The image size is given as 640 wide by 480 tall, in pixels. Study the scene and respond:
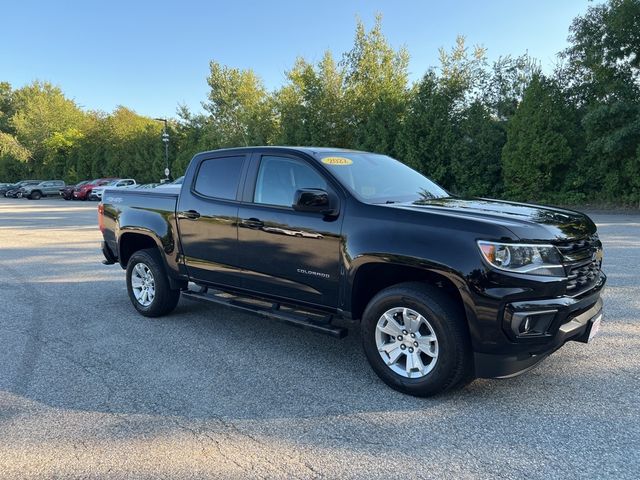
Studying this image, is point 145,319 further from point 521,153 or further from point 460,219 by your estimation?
point 521,153

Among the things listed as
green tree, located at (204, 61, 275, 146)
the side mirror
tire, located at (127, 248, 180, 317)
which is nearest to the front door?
the side mirror

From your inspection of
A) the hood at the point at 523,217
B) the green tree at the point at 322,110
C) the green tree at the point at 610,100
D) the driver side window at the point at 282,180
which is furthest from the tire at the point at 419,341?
the green tree at the point at 322,110

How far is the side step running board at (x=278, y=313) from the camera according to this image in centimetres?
417

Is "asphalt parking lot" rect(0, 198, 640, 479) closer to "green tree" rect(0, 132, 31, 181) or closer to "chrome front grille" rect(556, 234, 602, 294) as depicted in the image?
"chrome front grille" rect(556, 234, 602, 294)

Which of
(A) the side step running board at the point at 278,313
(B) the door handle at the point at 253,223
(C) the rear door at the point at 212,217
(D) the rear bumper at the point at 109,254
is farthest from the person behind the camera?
(D) the rear bumper at the point at 109,254

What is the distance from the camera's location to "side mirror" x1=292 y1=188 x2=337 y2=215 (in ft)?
13.3

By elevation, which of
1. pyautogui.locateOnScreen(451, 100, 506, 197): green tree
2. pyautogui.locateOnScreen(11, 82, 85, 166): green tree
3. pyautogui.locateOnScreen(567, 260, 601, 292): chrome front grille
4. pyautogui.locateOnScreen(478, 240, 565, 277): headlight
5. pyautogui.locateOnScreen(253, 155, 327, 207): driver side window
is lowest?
pyautogui.locateOnScreen(567, 260, 601, 292): chrome front grille

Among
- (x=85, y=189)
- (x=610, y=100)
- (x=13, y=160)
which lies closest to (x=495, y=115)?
(x=610, y=100)

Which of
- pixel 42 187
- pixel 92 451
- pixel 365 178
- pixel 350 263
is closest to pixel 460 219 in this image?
pixel 350 263

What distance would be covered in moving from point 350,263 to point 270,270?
940 mm

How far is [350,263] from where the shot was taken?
402 centimetres

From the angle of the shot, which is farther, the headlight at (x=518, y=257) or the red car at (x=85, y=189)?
the red car at (x=85, y=189)

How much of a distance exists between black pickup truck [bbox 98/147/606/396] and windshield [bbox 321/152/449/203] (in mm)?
19

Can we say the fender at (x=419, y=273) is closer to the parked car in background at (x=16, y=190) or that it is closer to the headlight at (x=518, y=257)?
the headlight at (x=518, y=257)
